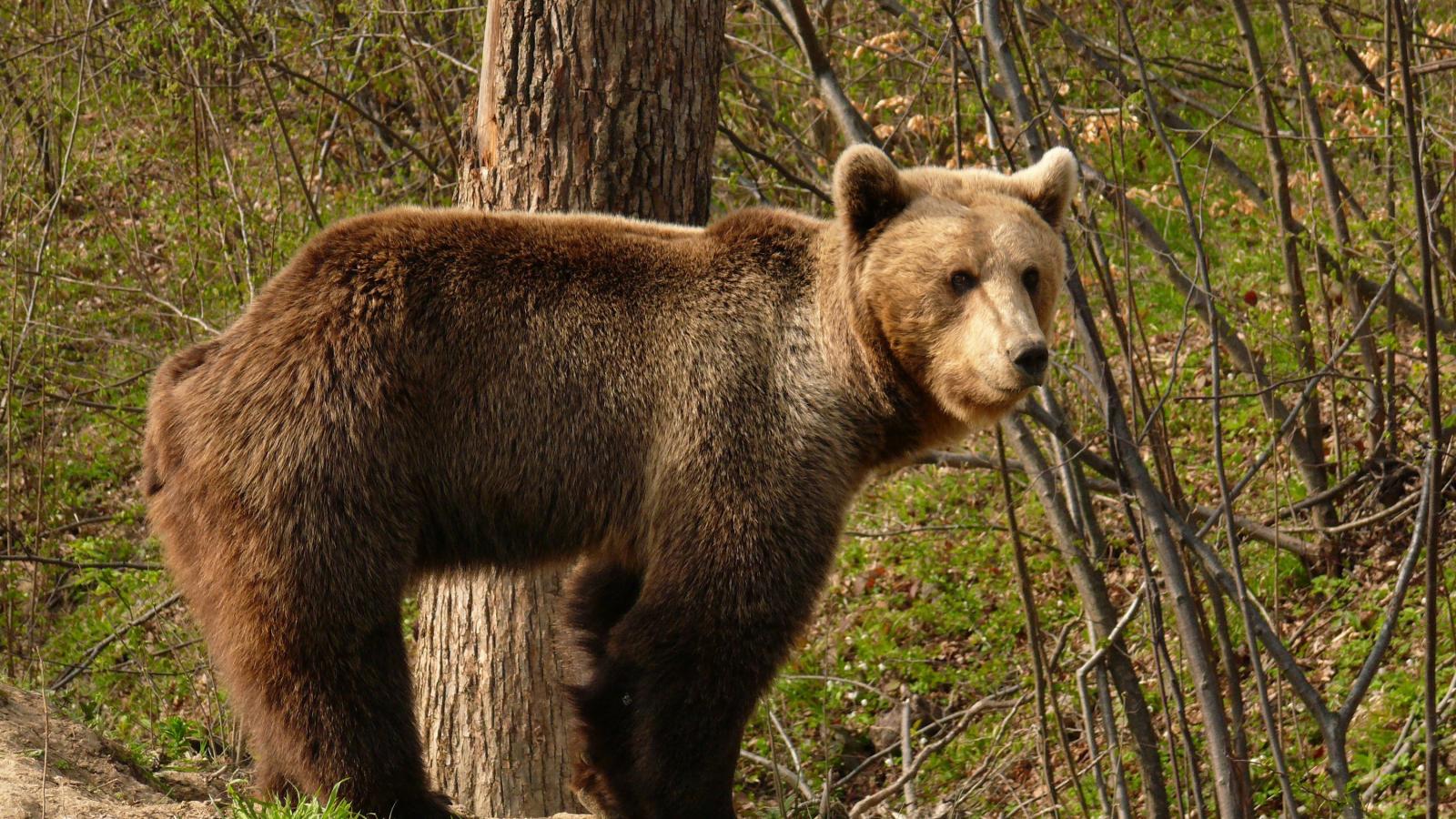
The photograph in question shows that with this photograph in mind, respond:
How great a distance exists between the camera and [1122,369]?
10578mm

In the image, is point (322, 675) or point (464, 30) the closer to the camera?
point (322, 675)

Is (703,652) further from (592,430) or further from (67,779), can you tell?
(67,779)

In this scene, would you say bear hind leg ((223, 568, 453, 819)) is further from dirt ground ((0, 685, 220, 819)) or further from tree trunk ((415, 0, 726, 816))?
tree trunk ((415, 0, 726, 816))

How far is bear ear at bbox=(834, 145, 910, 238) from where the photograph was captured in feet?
15.5

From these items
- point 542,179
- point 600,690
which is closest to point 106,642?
point 542,179

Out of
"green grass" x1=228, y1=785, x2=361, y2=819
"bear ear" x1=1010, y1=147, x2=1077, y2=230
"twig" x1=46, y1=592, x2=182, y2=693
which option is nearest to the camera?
"green grass" x1=228, y1=785, x2=361, y2=819

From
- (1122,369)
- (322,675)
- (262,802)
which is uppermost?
(1122,369)

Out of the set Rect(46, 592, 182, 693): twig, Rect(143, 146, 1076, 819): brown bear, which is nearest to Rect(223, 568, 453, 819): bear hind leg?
Rect(143, 146, 1076, 819): brown bear

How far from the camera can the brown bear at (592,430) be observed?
422 cm

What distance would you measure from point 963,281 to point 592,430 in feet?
4.34

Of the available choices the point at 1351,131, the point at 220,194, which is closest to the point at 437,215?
the point at 220,194

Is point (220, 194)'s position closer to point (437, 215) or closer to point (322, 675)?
point (437, 215)

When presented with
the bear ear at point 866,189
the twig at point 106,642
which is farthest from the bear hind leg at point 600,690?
the twig at point 106,642

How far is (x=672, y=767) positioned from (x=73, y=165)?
669 centimetres
